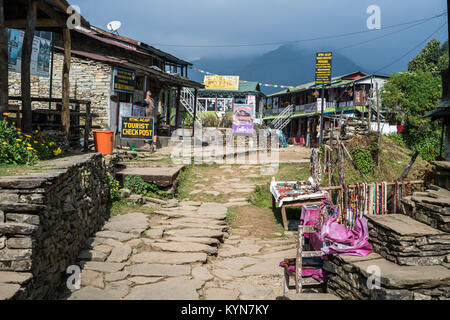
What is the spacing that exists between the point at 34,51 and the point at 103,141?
123 inches

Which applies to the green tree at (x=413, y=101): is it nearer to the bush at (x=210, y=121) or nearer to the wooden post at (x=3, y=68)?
the bush at (x=210, y=121)

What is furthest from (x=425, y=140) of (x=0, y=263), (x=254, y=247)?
(x=0, y=263)

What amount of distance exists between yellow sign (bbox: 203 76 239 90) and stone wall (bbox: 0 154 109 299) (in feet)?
114

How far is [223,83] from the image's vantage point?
133ft

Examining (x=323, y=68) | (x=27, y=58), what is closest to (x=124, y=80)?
(x=27, y=58)

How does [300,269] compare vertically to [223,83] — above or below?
below

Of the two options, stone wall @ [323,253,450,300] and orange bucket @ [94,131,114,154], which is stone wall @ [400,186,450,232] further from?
orange bucket @ [94,131,114,154]

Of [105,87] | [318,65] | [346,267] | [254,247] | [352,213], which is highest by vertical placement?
[318,65]

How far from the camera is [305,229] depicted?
5469 millimetres

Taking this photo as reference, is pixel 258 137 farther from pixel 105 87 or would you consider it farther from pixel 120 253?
pixel 120 253

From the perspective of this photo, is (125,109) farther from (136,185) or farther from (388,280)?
(388,280)

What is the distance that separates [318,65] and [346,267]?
2002 cm

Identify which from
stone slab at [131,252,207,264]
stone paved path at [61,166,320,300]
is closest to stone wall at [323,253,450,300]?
stone paved path at [61,166,320,300]

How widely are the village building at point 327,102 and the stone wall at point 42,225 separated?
2311 centimetres
